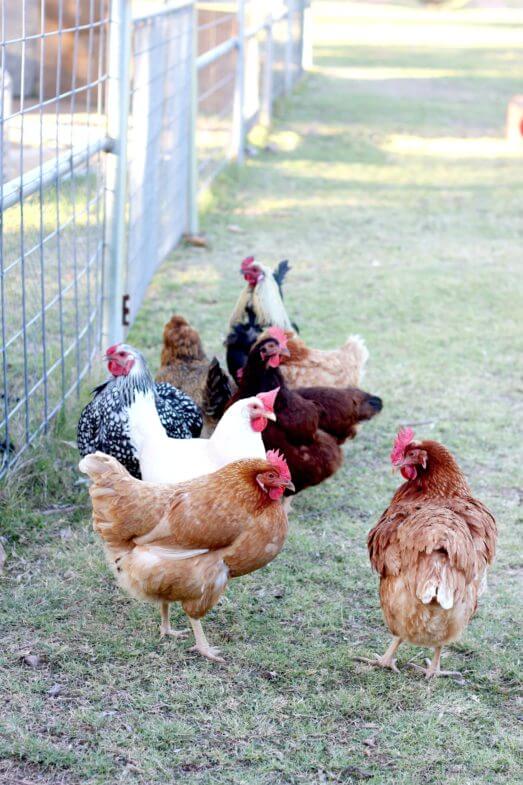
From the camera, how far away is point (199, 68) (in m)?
8.21

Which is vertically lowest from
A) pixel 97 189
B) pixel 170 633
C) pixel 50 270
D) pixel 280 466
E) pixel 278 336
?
pixel 170 633

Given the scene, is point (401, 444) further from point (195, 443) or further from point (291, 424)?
point (291, 424)

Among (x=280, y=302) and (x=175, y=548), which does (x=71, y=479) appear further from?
(x=280, y=302)

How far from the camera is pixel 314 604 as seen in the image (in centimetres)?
349

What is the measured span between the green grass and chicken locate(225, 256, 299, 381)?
816 millimetres

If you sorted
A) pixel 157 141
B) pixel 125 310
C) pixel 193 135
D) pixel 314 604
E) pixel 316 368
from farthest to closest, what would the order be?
pixel 193 135, pixel 157 141, pixel 125 310, pixel 316 368, pixel 314 604

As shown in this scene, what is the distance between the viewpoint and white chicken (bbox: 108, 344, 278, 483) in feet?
11.4

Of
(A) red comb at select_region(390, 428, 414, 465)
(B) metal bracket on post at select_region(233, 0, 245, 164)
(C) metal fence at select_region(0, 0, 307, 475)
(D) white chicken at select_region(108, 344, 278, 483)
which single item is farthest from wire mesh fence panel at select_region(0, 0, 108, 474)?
(B) metal bracket on post at select_region(233, 0, 245, 164)

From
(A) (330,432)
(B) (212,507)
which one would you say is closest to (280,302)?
(A) (330,432)

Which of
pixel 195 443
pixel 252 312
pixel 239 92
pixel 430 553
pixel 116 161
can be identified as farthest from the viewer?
pixel 239 92

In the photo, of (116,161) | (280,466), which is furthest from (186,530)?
(116,161)

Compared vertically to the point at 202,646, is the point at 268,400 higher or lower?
higher

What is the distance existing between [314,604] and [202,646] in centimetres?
52

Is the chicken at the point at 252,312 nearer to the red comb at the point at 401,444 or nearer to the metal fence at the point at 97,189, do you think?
the metal fence at the point at 97,189
